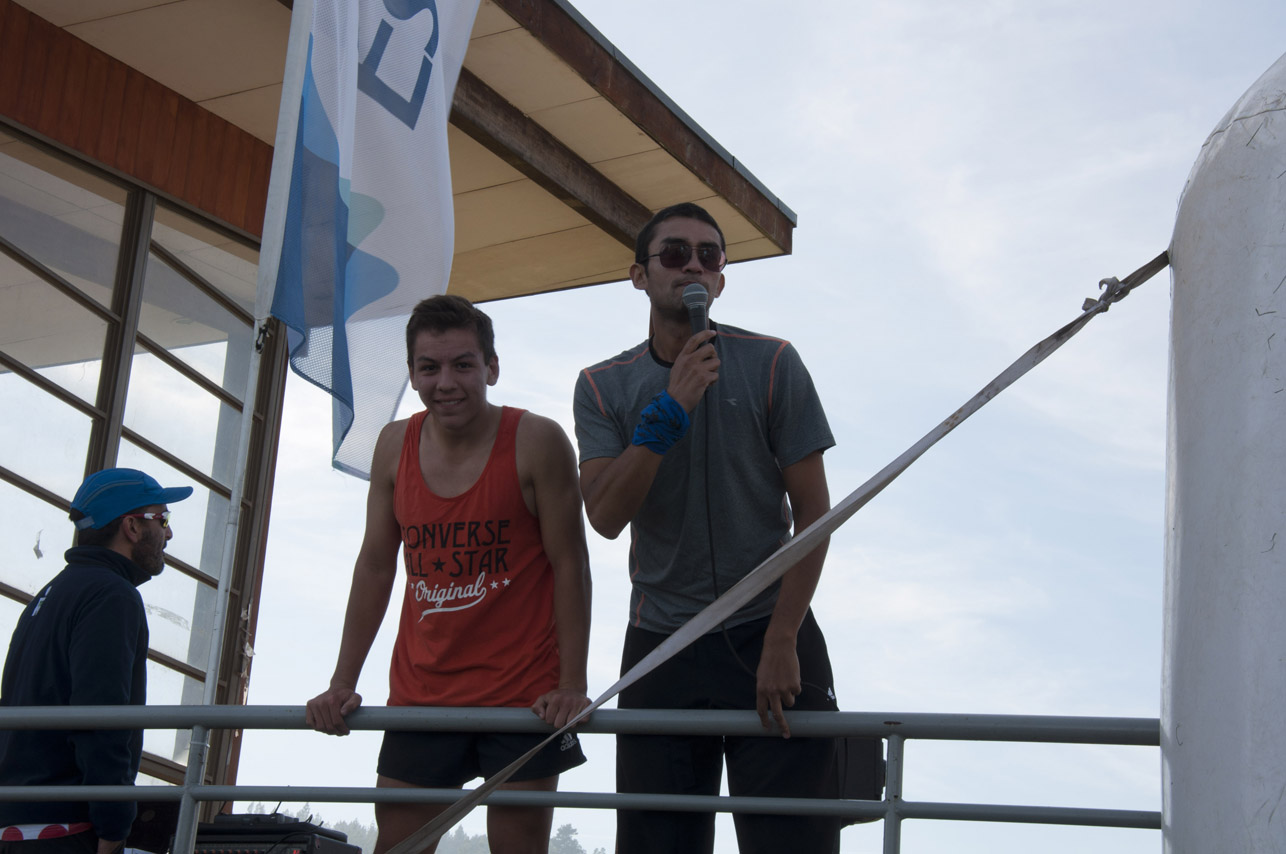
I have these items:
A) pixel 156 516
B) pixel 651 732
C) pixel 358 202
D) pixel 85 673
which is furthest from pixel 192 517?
pixel 651 732

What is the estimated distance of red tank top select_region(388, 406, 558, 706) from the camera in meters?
3.04

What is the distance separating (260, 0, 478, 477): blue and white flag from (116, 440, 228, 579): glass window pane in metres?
2.39

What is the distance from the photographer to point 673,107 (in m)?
6.82

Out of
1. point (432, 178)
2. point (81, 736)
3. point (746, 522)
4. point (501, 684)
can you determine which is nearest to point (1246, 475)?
point (746, 522)

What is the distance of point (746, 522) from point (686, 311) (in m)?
0.50

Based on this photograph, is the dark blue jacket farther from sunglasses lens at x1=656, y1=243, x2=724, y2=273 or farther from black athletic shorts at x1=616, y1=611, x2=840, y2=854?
sunglasses lens at x1=656, y1=243, x2=724, y2=273

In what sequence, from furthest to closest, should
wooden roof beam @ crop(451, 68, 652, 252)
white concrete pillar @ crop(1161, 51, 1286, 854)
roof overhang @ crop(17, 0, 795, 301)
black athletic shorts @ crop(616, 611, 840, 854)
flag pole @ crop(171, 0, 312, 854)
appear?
1. wooden roof beam @ crop(451, 68, 652, 252)
2. roof overhang @ crop(17, 0, 795, 301)
3. flag pole @ crop(171, 0, 312, 854)
4. black athletic shorts @ crop(616, 611, 840, 854)
5. white concrete pillar @ crop(1161, 51, 1286, 854)

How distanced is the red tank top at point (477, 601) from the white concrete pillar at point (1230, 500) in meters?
1.53

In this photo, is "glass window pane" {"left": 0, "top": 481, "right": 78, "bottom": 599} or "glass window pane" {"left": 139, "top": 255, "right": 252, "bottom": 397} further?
"glass window pane" {"left": 139, "top": 255, "right": 252, "bottom": 397}

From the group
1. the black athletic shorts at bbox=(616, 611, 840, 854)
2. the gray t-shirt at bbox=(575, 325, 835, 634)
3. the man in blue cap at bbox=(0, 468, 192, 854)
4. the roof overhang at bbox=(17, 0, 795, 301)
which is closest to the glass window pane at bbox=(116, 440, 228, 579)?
the roof overhang at bbox=(17, 0, 795, 301)

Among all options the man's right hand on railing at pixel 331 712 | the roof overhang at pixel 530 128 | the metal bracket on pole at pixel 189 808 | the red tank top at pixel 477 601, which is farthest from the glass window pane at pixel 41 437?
the man's right hand on railing at pixel 331 712

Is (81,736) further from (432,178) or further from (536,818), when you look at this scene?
(432,178)

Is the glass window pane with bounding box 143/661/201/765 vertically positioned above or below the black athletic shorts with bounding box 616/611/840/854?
above

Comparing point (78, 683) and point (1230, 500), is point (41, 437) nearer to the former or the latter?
point (78, 683)
